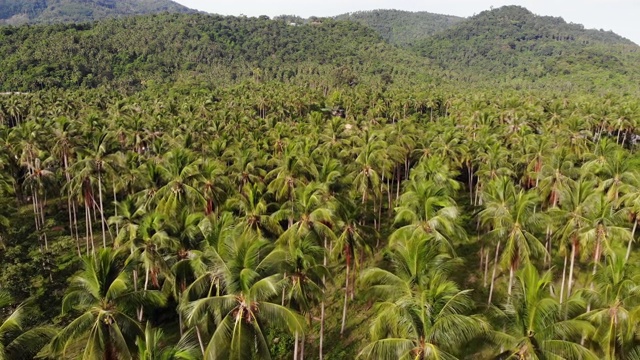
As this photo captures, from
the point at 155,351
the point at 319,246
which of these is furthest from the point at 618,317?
the point at 155,351

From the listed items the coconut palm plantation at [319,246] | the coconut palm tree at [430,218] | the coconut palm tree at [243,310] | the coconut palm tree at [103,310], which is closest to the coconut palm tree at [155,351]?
the coconut palm plantation at [319,246]

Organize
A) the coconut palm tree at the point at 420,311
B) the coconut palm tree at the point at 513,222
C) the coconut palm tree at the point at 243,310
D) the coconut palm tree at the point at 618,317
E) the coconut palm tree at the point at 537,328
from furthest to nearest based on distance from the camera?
1. the coconut palm tree at the point at 513,222
2. the coconut palm tree at the point at 618,317
3. the coconut palm tree at the point at 243,310
4. the coconut palm tree at the point at 420,311
5. the coconut palm tree at the point at 537,328

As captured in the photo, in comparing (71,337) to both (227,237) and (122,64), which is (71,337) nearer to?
(227,237)

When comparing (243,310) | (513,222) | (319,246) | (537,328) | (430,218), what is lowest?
(319,246)

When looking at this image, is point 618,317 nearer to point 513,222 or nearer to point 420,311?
point 420,311

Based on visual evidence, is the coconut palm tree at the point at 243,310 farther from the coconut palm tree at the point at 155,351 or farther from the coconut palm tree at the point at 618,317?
the coconut palm tree at the point at 618,317

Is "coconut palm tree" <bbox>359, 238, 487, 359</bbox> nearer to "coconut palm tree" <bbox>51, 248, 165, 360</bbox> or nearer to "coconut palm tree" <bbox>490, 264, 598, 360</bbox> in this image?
"coconut palm tree" <bbox>490, 264, 598, 360</bbox>

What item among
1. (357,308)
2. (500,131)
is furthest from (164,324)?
(500,131)

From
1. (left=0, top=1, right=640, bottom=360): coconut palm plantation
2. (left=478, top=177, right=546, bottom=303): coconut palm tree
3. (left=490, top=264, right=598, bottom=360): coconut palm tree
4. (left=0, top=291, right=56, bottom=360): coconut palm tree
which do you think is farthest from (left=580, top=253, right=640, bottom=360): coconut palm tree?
(left=0, top=291, right=56, bottom=360): coconut palm tree

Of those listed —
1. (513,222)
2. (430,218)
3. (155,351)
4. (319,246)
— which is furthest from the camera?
(513,222)
